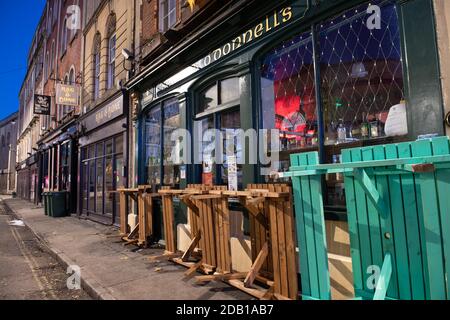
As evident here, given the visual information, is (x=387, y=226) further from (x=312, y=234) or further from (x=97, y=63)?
(x=97, y=63)

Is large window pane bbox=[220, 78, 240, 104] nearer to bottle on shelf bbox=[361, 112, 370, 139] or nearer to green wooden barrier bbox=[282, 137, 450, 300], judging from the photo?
bottle on shelf bbox=[361, 112, 370, 139]

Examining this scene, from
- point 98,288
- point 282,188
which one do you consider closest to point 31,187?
point 98,288

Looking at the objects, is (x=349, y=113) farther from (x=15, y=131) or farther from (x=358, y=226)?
(x=15, y=131)

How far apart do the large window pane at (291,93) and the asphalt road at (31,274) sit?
12.6 feet

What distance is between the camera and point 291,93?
15.7ft

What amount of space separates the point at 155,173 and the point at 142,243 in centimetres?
195

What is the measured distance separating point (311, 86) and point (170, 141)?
406 cm

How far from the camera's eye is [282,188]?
145 inches

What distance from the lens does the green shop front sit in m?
3.26

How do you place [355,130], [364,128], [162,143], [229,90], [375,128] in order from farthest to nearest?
1. [162,143]
2. [229,90]
3. [355,130]
4. [364,128]
5. [375,128]

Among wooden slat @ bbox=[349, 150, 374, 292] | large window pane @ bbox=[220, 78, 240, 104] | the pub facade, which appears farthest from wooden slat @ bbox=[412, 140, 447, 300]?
large window pane @ bbox=[220, 78, 240, 104]

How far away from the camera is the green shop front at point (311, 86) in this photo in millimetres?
3258

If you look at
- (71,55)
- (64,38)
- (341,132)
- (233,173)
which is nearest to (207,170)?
(233,173)
